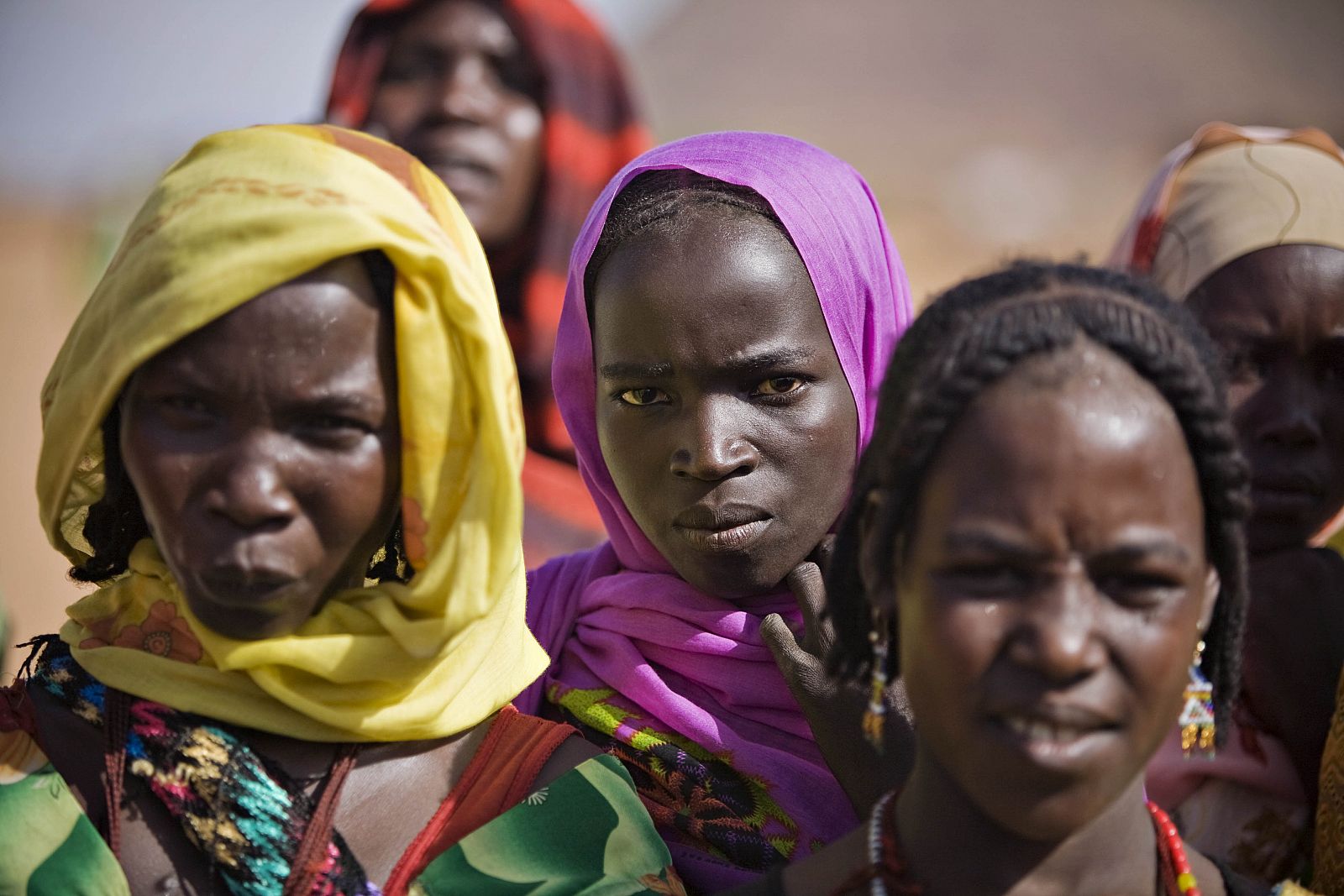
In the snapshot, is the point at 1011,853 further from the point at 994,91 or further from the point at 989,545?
the point at 994,91

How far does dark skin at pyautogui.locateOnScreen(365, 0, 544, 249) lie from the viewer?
6.02m

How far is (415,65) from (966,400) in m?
4.69

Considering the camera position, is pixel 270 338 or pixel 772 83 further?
pixel 772 83

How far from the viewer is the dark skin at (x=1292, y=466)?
300 cm

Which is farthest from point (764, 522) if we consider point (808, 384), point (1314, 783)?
point (1314, 783)

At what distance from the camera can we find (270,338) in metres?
2.23

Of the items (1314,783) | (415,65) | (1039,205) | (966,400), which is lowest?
(1039,205)

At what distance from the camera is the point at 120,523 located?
251cm

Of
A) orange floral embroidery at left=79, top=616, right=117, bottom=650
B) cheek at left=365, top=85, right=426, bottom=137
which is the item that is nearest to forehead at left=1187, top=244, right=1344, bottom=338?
orange floral embroidery at left=79, top=616, right=117, bottom=650

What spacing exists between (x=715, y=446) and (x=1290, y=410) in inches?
54.9

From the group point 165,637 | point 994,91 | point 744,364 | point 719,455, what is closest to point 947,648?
point 719,455

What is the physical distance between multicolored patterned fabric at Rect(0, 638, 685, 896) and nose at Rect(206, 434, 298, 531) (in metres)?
0.41

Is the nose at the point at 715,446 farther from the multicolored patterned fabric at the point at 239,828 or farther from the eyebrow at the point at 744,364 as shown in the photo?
the multicolored patterned fabric at the point at 239,828

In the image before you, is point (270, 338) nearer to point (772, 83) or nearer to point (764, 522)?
point (764, 522)
